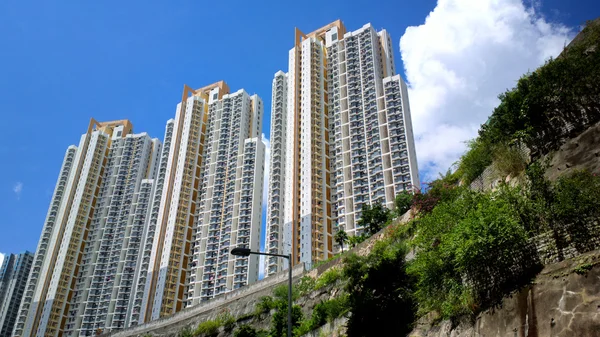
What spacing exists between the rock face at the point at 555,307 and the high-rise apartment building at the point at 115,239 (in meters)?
79.4

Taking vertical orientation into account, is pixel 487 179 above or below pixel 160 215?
below

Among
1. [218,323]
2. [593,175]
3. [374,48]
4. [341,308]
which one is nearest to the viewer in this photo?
[593,175]

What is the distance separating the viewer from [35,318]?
82.8m

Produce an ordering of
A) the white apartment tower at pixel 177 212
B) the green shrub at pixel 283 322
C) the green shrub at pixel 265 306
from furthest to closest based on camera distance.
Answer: the white apartment tower at pixel 177 212
the green shrub at pixel 265 306
the green shrub at pixel 283 322

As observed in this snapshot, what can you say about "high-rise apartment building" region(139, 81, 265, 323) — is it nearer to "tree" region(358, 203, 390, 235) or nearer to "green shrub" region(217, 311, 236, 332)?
"tree" region(358, 203, 390, 235)

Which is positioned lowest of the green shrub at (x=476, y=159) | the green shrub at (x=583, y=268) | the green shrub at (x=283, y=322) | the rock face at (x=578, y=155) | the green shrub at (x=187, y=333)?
the green shrub at (x=187, y=333)

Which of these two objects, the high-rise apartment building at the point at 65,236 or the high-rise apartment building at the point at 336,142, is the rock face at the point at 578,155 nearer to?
the high-rise apartment building at the point at 336,142

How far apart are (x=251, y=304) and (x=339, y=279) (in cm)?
1123

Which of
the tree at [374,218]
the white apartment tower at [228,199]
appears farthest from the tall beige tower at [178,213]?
the tree at [374,218]

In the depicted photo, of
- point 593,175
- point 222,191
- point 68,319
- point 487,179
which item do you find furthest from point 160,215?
point 593,175

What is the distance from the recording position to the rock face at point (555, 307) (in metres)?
10.1

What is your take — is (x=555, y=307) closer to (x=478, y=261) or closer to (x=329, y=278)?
(x=478, y=261)

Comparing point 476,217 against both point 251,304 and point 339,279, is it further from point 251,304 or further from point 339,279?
point 251,304

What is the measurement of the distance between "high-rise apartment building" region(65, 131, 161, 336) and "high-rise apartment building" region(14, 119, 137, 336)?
146 centimetres
